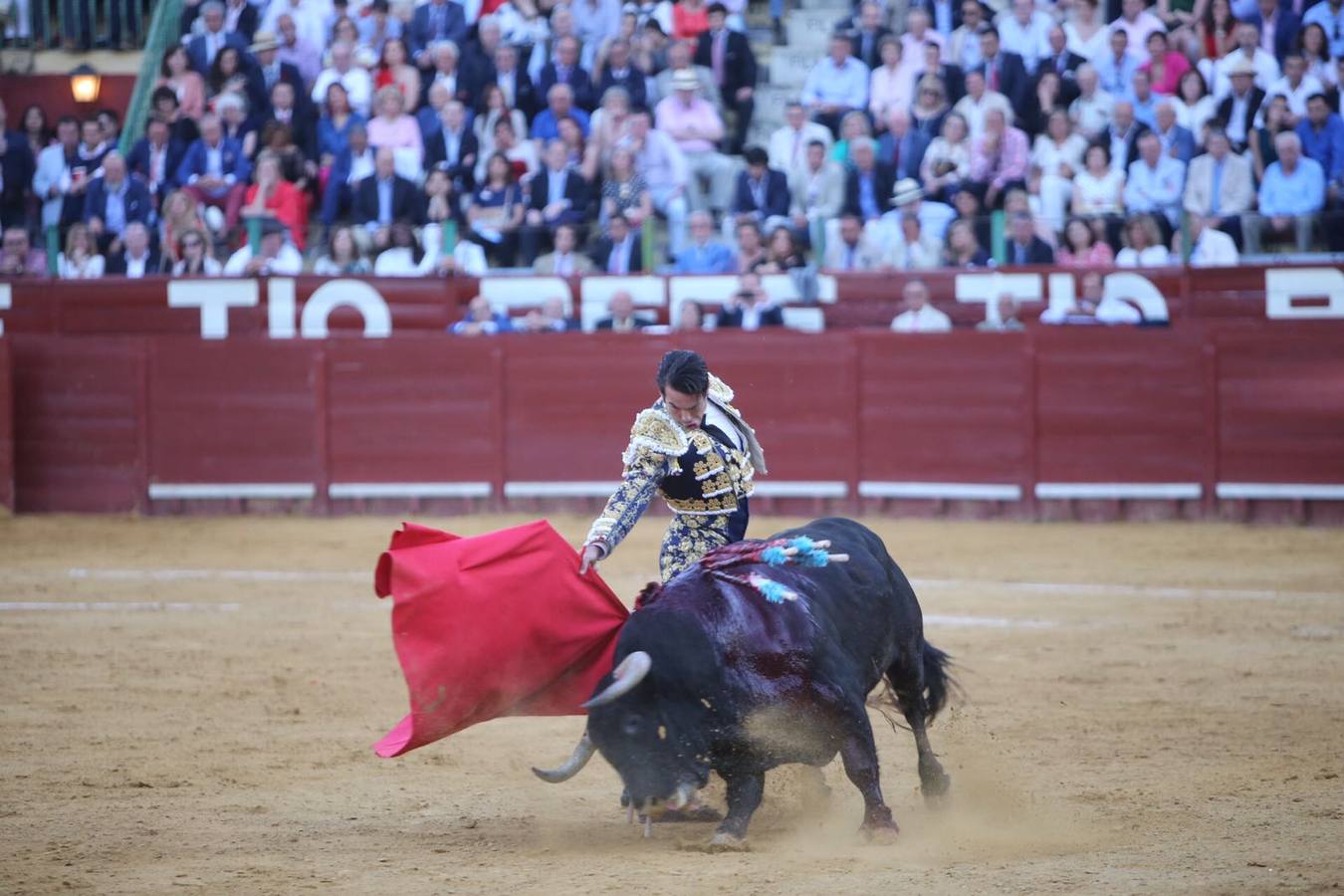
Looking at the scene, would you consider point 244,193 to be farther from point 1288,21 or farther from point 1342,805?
point 1342,805

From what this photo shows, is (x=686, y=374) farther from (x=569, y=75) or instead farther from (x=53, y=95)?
(x=53, y=95)

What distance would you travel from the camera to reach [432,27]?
46.0 ft

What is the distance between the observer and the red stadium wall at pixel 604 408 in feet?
37.2

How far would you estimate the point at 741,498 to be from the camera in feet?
16.5

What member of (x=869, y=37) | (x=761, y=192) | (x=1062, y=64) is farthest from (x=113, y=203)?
(x=1062, y=64)

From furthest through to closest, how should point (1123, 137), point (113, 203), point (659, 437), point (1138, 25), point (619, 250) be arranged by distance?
point (113, 203)
point (1138, 25)
point (619, 250)
point (1123, 137)
point (659, 437)

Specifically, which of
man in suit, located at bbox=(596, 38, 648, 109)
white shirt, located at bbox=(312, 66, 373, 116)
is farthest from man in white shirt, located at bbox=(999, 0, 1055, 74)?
white shirt, located at bbox=(312, 66, 373, 116)

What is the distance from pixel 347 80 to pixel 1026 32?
202 inches

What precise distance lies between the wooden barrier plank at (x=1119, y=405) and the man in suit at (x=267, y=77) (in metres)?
5.99

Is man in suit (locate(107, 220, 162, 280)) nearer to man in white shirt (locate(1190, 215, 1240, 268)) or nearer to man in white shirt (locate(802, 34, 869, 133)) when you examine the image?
man in white shirt (locate(802, 34, 869, 133))

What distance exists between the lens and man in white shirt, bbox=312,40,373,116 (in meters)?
13.7

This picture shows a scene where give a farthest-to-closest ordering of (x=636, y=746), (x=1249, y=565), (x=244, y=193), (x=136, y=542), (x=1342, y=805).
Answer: (x=244, y=193) < (x=136, y=542) < (x=1249, y=565) < (x=1342, y=805) < (x=636, y=746)

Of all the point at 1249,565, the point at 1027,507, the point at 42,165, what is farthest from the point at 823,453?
the point at 42,165

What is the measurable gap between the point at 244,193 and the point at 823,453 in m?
4.76
